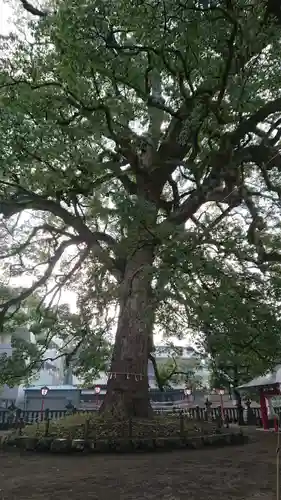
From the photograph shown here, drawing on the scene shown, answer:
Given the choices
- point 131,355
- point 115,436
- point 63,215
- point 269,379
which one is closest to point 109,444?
point 115,436

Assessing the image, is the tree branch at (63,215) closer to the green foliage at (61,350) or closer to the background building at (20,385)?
the green foliage at (61,350)

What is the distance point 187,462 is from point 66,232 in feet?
16.9

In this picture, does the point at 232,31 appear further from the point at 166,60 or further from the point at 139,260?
the point at 139,260

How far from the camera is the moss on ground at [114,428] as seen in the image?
629 cm

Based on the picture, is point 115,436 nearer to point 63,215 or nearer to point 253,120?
point 63,215

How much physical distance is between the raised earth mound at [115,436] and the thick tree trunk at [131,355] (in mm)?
346

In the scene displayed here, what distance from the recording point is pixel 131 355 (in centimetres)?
741

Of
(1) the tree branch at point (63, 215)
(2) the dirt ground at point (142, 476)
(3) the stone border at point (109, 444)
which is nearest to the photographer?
(2) the dirt ground at point (142, 476)

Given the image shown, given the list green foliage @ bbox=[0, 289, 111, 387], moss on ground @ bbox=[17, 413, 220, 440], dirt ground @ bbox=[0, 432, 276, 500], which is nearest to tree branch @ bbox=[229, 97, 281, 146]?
green foliage @ bbox=[0, 289, 111, 387]

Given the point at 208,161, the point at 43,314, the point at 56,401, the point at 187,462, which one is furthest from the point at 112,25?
the point at 56,401

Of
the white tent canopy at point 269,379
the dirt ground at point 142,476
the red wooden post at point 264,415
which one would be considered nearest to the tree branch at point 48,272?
the dirt ground at point 142,476

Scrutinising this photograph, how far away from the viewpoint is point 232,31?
446cm

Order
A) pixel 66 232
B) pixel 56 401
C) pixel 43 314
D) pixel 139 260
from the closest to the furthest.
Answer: pixel 139 260
pixel 66 232
pixel 43 314
pixel 56 401

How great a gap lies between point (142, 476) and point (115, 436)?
6.85 feet
